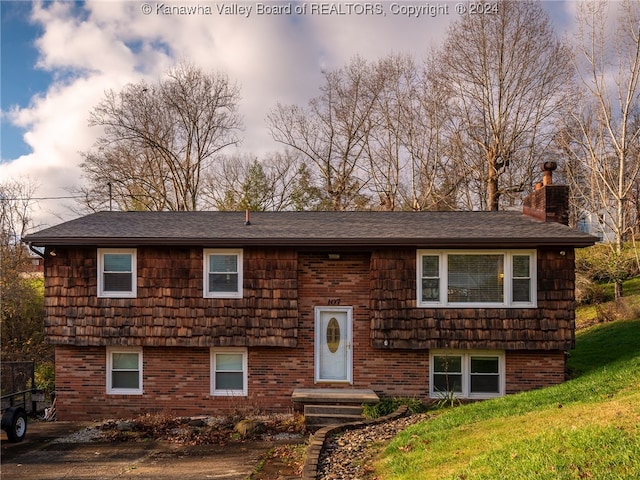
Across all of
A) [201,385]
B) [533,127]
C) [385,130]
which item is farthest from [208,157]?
[201,385]

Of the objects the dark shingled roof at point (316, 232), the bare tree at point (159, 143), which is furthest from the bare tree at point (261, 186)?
the dark shingled roof at point (316, 232)

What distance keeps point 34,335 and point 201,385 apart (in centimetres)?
1100

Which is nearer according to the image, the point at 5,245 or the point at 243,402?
the point at 243,402

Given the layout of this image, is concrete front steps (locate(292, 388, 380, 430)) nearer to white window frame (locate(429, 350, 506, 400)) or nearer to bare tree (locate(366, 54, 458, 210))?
white window frame (locate(429, 350, 506, 400))

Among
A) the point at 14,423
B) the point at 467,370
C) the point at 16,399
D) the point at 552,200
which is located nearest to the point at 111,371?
the point at 16,399

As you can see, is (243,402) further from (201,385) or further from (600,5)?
(600,5)

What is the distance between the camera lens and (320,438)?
7.54 meters

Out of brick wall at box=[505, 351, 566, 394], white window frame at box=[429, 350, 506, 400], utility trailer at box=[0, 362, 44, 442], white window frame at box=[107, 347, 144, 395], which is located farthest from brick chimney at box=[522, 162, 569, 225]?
utility trailer at box=[0, 362, 44, 442]

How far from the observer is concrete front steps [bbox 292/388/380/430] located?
952 cm

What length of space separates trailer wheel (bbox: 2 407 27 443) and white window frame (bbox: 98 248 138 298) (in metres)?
2.76

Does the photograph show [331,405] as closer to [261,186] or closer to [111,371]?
[111,371]

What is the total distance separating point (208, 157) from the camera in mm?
28281

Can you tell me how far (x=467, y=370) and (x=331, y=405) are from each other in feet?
11.1

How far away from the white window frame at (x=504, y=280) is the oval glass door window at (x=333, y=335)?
1.96 metres
